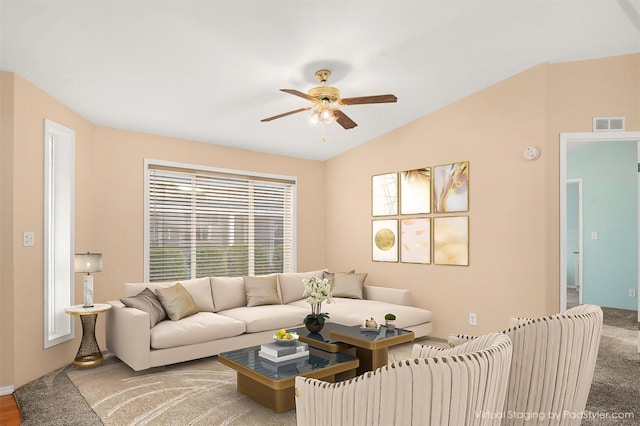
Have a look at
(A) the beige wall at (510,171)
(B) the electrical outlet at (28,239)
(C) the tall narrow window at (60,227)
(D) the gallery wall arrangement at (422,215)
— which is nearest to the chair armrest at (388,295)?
(A) the beige wall at (510,171)

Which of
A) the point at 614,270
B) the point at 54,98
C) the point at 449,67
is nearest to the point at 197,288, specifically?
the point at 54,98

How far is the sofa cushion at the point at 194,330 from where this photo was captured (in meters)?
4.07

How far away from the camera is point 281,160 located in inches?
265

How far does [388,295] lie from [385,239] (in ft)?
2.80

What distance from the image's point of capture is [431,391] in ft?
4.80

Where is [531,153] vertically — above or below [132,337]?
above

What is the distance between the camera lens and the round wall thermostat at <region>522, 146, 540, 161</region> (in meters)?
4.58

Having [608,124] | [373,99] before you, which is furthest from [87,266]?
[608,124]

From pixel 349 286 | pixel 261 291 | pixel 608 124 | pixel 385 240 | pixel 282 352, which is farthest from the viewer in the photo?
pixel 385 240

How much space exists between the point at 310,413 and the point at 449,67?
368 centimetres

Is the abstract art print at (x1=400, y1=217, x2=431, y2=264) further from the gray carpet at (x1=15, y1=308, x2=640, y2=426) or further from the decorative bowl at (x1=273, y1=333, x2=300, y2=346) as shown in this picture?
the decorative bowl at (x1=273, y1=333, x2=300, y2=346)

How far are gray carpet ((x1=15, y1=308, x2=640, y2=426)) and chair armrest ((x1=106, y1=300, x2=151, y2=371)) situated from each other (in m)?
0.40

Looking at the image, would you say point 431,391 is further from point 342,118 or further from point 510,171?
point 510,171

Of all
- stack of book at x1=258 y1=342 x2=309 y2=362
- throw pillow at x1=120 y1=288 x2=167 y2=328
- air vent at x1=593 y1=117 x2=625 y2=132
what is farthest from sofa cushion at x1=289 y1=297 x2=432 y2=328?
air vent at x1=593 y1=117 x2=625 y2=132
